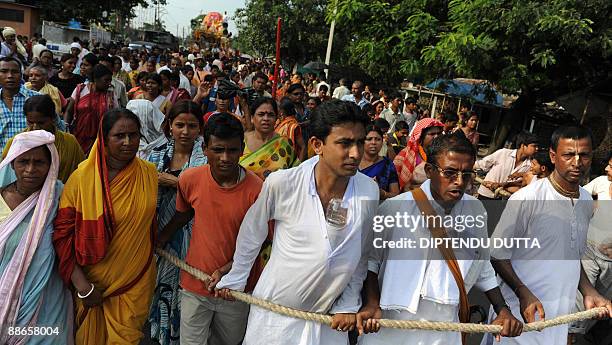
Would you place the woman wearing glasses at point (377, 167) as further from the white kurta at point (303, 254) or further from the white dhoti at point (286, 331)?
the white dhoti at point (286, 331)

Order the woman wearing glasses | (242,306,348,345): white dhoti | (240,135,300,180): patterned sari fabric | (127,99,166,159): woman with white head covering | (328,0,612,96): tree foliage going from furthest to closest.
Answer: (328,0,612,96): tree foliage → (127,99,166,159): woman with white head covering → the woman wearing glasses → (240,135,300,180): patterned sari fabric → (242,306,348,345): white dhoti

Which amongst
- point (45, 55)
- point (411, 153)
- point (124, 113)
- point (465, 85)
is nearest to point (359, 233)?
point (124, 113)

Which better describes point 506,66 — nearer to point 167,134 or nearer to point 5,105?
point 167,134

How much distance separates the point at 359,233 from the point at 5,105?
373 cm

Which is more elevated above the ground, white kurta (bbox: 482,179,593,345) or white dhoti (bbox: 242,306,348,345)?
white kurta (bbox: 482,179,593,345)

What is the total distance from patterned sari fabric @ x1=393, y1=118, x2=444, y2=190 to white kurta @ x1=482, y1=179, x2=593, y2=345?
5.99 ft

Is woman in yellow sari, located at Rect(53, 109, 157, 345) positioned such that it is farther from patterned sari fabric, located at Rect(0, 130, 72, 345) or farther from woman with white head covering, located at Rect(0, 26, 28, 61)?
woman with white head covering, located at Rect(0, 26, 28, 61)

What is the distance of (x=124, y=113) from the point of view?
2809 millimetres

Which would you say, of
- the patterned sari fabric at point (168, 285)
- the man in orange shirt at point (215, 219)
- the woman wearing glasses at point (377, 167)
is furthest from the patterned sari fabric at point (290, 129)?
the man in orange shirt at point (215, 219)

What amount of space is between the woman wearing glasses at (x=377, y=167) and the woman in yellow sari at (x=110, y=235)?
1890mm

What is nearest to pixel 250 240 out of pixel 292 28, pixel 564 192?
pixel 564 192

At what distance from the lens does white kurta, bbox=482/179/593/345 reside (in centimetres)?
280

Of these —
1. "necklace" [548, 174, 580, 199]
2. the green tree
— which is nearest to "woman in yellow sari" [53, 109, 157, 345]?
"necklace" [548, 174, 580, 199]

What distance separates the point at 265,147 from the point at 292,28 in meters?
26.6
